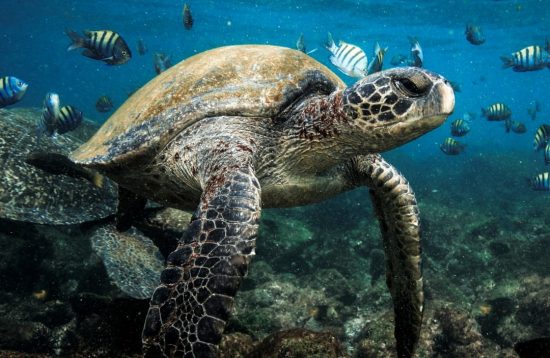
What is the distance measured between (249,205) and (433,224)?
32.1 ft

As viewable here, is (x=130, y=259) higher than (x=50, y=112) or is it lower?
lower

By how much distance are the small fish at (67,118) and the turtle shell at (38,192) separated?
0.48 metres

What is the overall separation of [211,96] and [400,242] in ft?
7.44

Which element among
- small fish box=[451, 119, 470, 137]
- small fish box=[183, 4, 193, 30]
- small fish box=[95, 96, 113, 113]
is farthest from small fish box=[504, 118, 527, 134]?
small fish box=[95, 96, 113, 113]

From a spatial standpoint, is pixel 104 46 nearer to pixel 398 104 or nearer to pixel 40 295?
pixel 40 295

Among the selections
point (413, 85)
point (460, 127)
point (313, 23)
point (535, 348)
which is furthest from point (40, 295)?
point (313, 23)

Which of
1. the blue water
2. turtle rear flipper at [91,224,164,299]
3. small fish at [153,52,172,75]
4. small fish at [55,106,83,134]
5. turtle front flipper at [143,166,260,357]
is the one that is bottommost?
turtle rear flipper at [91,224,164,299]

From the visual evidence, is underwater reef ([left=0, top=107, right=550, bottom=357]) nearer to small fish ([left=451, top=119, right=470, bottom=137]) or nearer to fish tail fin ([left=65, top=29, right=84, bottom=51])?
small fish ([left=451, top=119, right=470, bottom=137])

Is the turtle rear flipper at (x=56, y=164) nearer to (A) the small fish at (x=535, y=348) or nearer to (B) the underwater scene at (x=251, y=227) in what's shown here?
(B) the underwater scene at (x=251, y=227)

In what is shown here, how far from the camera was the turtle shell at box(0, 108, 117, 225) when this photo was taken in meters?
4.81

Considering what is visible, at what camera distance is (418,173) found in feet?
74.9

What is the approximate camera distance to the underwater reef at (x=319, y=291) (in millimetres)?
3172

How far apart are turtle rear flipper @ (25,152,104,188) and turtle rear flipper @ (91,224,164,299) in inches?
38.6

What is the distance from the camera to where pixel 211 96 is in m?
3.31
